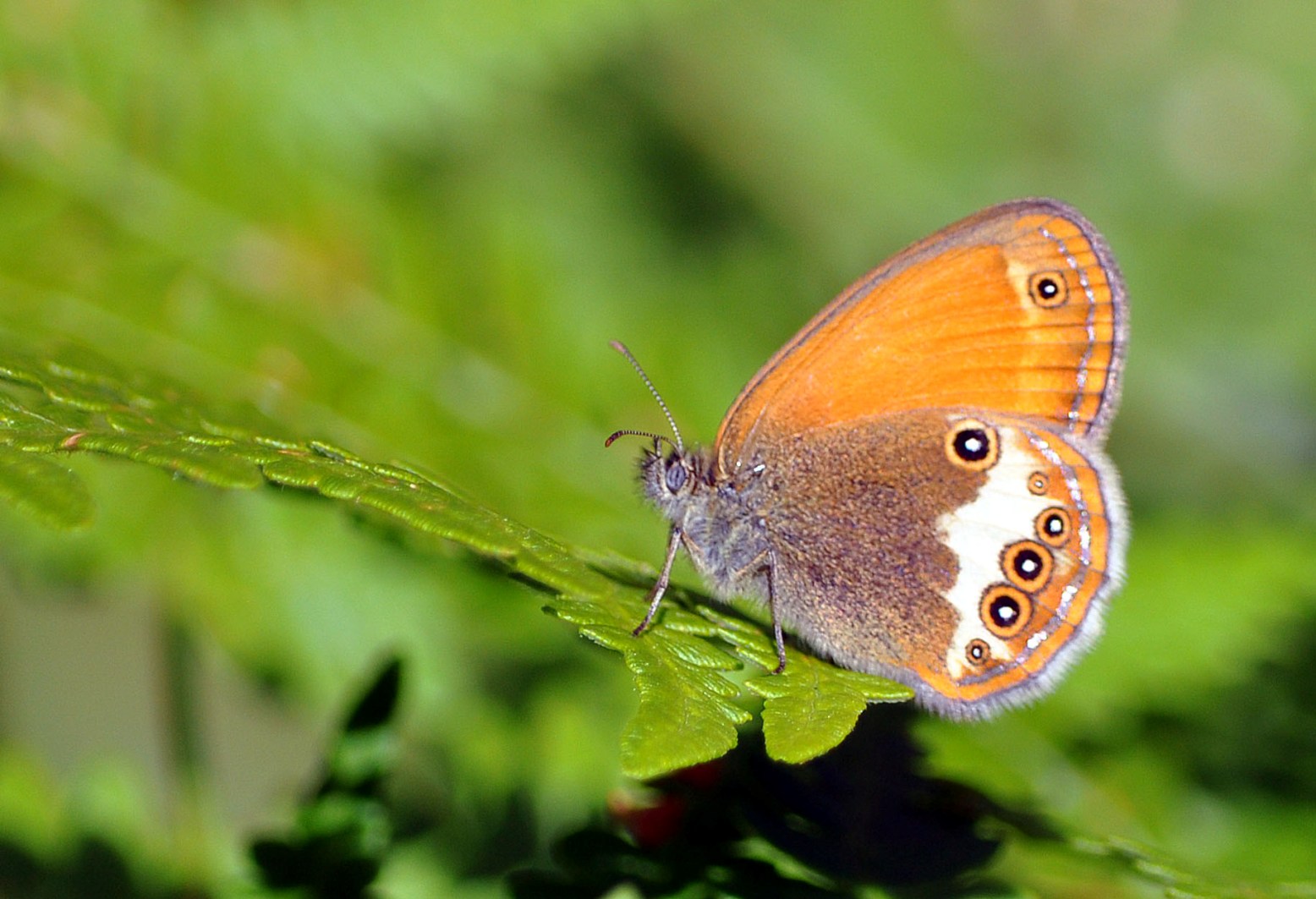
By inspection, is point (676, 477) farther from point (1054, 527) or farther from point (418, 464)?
point (1054, 527)

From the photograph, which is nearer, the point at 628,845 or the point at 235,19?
the point at 628,845

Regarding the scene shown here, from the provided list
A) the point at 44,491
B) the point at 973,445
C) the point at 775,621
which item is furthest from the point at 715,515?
the point at 44,491

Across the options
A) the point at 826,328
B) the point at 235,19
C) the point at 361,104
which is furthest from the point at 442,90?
the point at 826,328

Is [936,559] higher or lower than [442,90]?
lower

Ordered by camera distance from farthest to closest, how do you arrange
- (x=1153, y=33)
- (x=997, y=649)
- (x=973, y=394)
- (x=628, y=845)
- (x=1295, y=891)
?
(x=1153, y=33) → (x=973, y=394) → (x=997, y=649) → (x=1295, y=891) → (x=628, y=845)

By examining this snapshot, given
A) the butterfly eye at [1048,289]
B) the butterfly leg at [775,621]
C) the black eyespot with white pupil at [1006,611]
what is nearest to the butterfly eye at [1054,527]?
the black eyespot with white pupil at [1006,611]

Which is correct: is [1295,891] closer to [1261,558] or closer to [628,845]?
[628,845]
